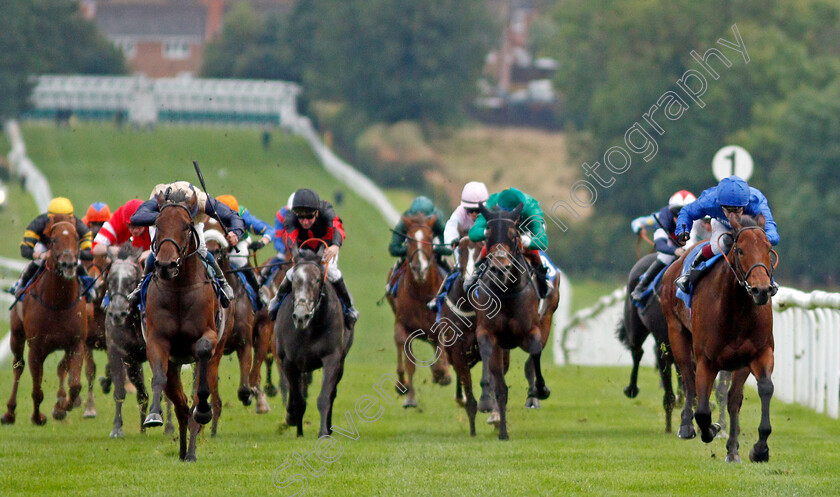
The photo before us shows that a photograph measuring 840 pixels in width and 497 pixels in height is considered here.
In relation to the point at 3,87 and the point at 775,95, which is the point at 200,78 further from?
the point at 775,95

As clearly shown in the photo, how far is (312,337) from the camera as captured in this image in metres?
11.3

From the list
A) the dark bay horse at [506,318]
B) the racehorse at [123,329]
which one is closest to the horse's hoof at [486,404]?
the dark bay horse at [506,318]

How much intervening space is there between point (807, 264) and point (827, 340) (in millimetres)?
35493

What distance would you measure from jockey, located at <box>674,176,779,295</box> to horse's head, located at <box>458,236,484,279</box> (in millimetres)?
2385

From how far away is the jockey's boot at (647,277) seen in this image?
41.0 feet

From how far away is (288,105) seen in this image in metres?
78.1

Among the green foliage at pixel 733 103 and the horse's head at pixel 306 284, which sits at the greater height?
the green foliage at pixel 733 103

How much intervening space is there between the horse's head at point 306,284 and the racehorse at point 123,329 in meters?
1.38

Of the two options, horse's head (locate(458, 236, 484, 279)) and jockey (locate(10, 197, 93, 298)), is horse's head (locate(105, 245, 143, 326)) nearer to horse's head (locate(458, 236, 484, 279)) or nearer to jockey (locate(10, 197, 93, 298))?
jockey (locate(10, 197, 93, 298))

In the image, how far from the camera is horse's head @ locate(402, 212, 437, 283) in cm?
1423

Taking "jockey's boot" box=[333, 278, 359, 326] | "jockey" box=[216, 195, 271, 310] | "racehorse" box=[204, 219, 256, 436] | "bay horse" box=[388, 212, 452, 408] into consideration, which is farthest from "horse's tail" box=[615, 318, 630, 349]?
"racehorse" box=[204, 219, 256, 436]

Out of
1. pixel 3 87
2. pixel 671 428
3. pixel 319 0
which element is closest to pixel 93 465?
pixel 671 428

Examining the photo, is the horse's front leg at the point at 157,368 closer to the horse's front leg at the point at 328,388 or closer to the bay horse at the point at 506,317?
the horse's front leg at the point at 328,388

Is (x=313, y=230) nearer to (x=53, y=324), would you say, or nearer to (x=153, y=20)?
(x=53, y=324)
